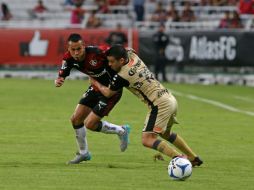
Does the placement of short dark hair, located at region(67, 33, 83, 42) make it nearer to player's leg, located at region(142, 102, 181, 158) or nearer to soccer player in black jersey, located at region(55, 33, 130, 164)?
soccer player in black jersey, located at region(55, 33, 130, 164)

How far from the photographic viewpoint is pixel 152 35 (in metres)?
33.8

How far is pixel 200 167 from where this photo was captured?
12.8 metres

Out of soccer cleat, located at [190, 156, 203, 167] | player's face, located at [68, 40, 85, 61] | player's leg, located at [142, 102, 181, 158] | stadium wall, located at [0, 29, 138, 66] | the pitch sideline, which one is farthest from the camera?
stadium wall, located at [0, 29, 138, 66]

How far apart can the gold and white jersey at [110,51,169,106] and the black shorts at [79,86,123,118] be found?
4.52 ft

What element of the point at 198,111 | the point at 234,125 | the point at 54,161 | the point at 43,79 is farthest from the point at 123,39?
the point at 54,161

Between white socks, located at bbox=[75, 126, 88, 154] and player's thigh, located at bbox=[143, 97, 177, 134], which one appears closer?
player's thigh, located at bbox=[143, 97, 177, 134]

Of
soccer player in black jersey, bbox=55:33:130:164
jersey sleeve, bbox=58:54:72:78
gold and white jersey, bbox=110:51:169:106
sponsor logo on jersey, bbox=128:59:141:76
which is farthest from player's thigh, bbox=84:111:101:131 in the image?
sponsor logo on jersey, bbox=128:59:141:76

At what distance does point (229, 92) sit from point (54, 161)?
16.6m

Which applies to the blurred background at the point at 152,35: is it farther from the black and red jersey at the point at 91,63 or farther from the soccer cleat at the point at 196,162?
the soccer cleat at the point at 196,162

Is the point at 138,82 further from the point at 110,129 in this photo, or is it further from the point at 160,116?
the point at 110,129

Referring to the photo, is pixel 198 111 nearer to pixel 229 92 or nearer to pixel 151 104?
pixel 229 92

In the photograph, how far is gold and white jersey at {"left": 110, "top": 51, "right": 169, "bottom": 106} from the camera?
11852mm

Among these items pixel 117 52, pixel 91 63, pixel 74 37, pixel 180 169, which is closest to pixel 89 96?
pixel 91 63

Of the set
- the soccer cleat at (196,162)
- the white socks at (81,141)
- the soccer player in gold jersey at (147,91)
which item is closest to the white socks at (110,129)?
the white socks at (81,141)
